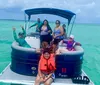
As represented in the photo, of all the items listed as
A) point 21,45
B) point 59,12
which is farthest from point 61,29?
point 21,45

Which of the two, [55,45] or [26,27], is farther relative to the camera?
[26,27]

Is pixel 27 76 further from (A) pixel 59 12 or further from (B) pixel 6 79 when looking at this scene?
(A) pixel 59 12

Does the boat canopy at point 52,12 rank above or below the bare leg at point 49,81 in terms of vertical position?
above

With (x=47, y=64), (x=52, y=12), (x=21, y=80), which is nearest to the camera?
(x=47, y=64)

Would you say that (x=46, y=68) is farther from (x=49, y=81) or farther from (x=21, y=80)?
(x=21, y=80)

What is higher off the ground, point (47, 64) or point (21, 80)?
point (47, 64)

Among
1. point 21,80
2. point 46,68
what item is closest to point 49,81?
point 46,68

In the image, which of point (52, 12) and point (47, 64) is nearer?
point (47, 64)

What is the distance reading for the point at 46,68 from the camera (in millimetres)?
4652

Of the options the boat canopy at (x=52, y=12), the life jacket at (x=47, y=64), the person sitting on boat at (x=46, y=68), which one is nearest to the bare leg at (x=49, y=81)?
the person sitting on boat at (x=46, y=68)

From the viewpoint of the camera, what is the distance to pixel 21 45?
583cm

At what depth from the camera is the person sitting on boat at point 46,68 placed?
4617 mm

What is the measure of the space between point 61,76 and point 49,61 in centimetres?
80

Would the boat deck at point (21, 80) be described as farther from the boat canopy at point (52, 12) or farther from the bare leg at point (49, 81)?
the boat canopy at point (52, 12)
